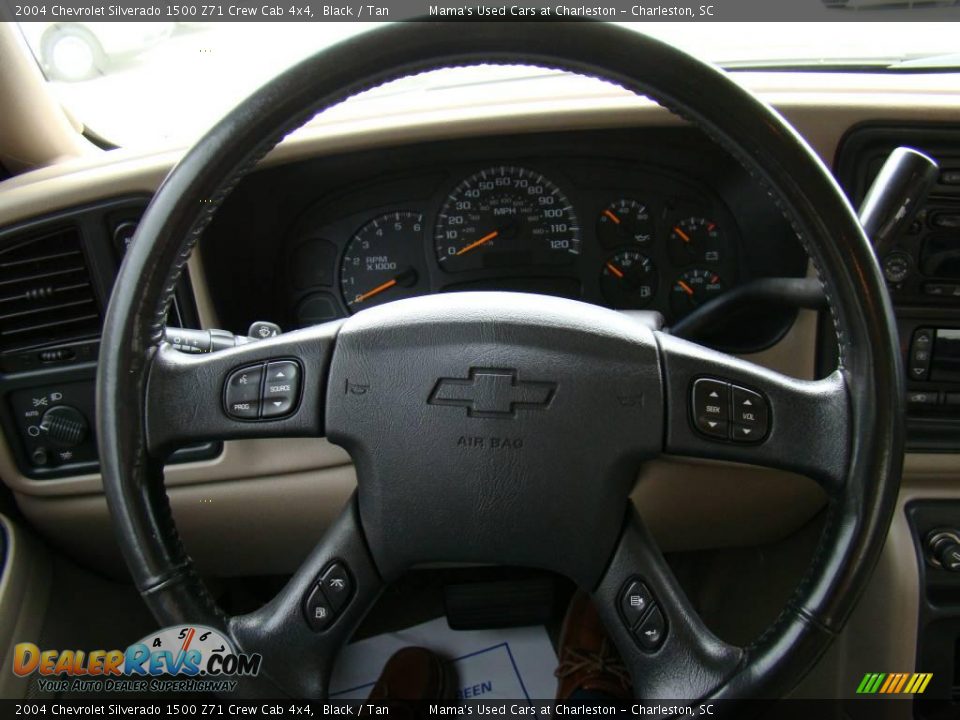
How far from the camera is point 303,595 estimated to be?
881 millimetres

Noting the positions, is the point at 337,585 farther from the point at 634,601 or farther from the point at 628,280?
the point at 628,280

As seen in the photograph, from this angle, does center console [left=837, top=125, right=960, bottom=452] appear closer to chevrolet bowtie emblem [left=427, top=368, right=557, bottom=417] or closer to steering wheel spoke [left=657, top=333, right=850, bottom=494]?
steering wheel spoke [left=657, top=333, right=850, bottom=494]

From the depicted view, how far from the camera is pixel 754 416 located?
833mm

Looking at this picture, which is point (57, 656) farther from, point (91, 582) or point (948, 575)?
point (948, 575)

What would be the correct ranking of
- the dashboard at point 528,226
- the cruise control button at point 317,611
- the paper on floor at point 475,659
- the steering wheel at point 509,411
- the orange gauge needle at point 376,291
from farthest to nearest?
1. the paper on floor at point 475,659
2. the orange gauge needle at point 376,291
3. the dashboard at point 528,226
4. the cruise control button at point 317,611
5. the steering wheel at point 509,411

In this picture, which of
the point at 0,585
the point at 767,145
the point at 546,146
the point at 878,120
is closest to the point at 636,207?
the point at 546,146

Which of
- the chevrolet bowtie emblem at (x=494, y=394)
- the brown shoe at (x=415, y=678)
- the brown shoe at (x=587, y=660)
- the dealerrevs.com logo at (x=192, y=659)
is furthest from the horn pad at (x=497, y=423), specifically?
the brown shoe at (x=415, y=678)

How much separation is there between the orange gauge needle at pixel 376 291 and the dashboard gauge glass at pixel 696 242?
50cm

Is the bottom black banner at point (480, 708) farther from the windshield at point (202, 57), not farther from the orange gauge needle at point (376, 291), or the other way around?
the windshield at point (202, 57)

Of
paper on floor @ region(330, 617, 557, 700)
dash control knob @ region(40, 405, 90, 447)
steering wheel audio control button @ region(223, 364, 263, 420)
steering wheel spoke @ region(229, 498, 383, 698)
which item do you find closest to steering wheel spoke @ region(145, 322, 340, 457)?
steering wheel audio control button @ region(223, 364, 263, 420)

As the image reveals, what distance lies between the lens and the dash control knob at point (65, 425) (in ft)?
4.47

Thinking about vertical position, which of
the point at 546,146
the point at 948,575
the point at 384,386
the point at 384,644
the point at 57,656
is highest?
the point at 546,146

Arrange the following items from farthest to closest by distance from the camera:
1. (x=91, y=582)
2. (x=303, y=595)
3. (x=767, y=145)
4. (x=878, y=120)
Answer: (x=91, y=582) < (x=878, y=120) < (x=303, y=595) < (x=767, y=145)

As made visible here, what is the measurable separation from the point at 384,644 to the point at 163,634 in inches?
38.5
